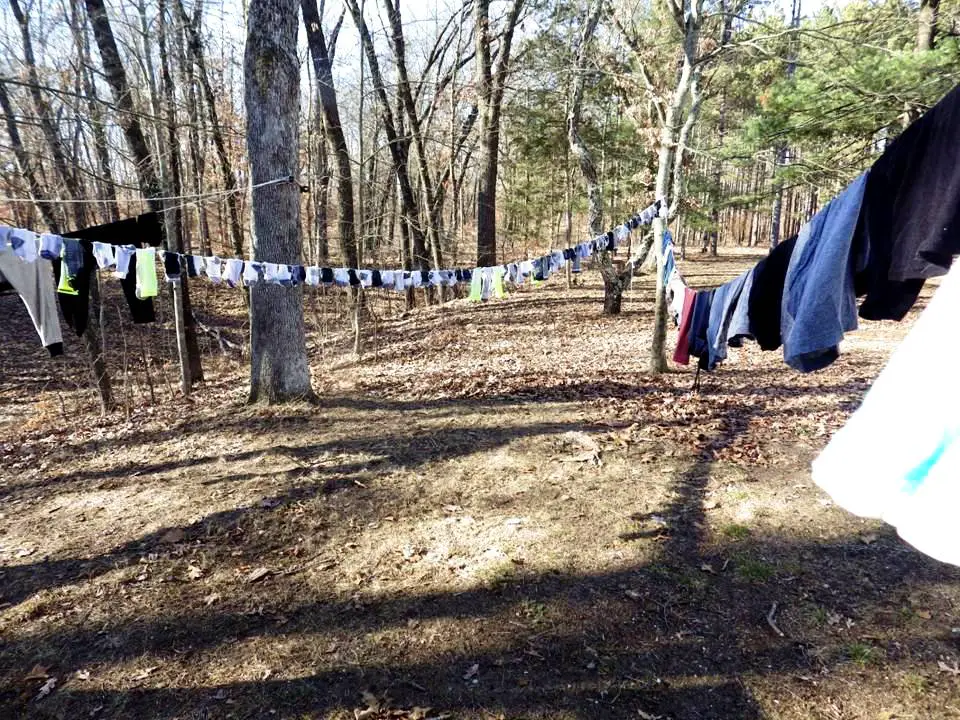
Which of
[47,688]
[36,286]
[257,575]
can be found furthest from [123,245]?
[47,688]

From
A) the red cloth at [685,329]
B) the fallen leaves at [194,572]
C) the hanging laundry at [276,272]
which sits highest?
the hanging laundry at [276,272]

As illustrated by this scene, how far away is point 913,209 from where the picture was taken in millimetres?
2250

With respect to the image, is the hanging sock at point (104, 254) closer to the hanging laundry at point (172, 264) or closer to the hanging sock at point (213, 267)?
the hanging laundry at point (172, 264)

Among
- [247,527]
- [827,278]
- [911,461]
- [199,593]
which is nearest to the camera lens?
[911,461]

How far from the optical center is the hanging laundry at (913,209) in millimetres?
2084

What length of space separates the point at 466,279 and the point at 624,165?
1087 centimetres

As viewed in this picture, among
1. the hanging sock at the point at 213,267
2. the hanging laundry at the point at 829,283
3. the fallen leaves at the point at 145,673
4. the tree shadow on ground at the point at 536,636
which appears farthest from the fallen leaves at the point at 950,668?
the hanging sock at the point at 213,267

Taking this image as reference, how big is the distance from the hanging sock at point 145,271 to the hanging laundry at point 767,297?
234 inches

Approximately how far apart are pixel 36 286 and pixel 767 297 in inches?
297

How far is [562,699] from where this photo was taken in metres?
3.09

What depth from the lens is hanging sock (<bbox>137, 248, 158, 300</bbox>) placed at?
19.1 ft

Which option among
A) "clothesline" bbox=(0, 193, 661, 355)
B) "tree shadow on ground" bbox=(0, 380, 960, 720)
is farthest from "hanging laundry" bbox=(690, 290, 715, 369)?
"clothesline" bbox=(0, 193, 661, 355)

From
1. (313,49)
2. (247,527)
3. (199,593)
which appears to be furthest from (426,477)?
(313,49)

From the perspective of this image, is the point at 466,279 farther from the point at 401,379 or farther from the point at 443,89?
the point at 443,89
